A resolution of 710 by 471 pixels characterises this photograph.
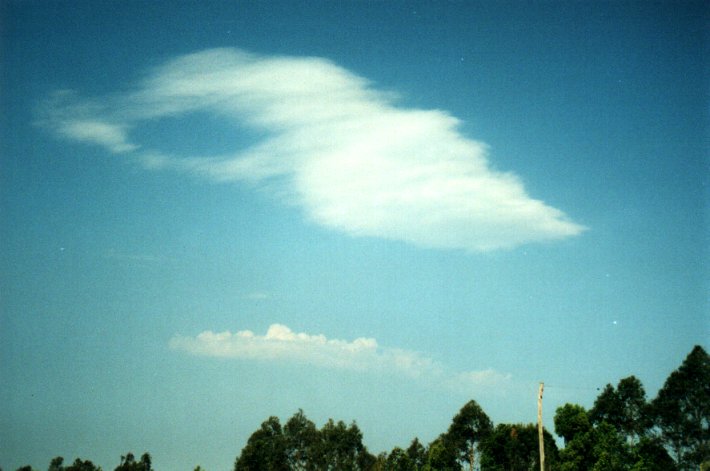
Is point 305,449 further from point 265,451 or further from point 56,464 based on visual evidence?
point 56,464

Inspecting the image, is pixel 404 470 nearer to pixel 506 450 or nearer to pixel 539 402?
pixel 506 450

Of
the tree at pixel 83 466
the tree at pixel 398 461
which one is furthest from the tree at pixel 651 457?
the tree at pixel 83 466

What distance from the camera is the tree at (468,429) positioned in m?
80.7

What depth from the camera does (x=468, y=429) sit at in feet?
267

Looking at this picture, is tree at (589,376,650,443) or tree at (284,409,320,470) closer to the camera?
tree at (589,376,650,443)

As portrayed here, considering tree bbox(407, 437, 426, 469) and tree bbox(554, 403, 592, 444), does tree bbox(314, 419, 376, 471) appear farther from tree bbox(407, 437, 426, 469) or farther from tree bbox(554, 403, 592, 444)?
tree bbox(554, 403, 592, 444)

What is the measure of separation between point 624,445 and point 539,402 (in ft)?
69.6

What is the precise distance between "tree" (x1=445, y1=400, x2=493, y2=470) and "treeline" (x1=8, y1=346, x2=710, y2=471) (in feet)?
0.43

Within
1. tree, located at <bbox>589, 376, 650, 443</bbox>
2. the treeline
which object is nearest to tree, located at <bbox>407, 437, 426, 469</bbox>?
the treeline

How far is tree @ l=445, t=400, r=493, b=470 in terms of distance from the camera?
80688 mm

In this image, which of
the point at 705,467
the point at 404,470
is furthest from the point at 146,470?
the point at 705,467

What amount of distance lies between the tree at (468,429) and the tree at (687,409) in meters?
21.2

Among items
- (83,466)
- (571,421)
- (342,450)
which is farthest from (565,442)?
(83,466)

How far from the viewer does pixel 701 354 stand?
6919cm
